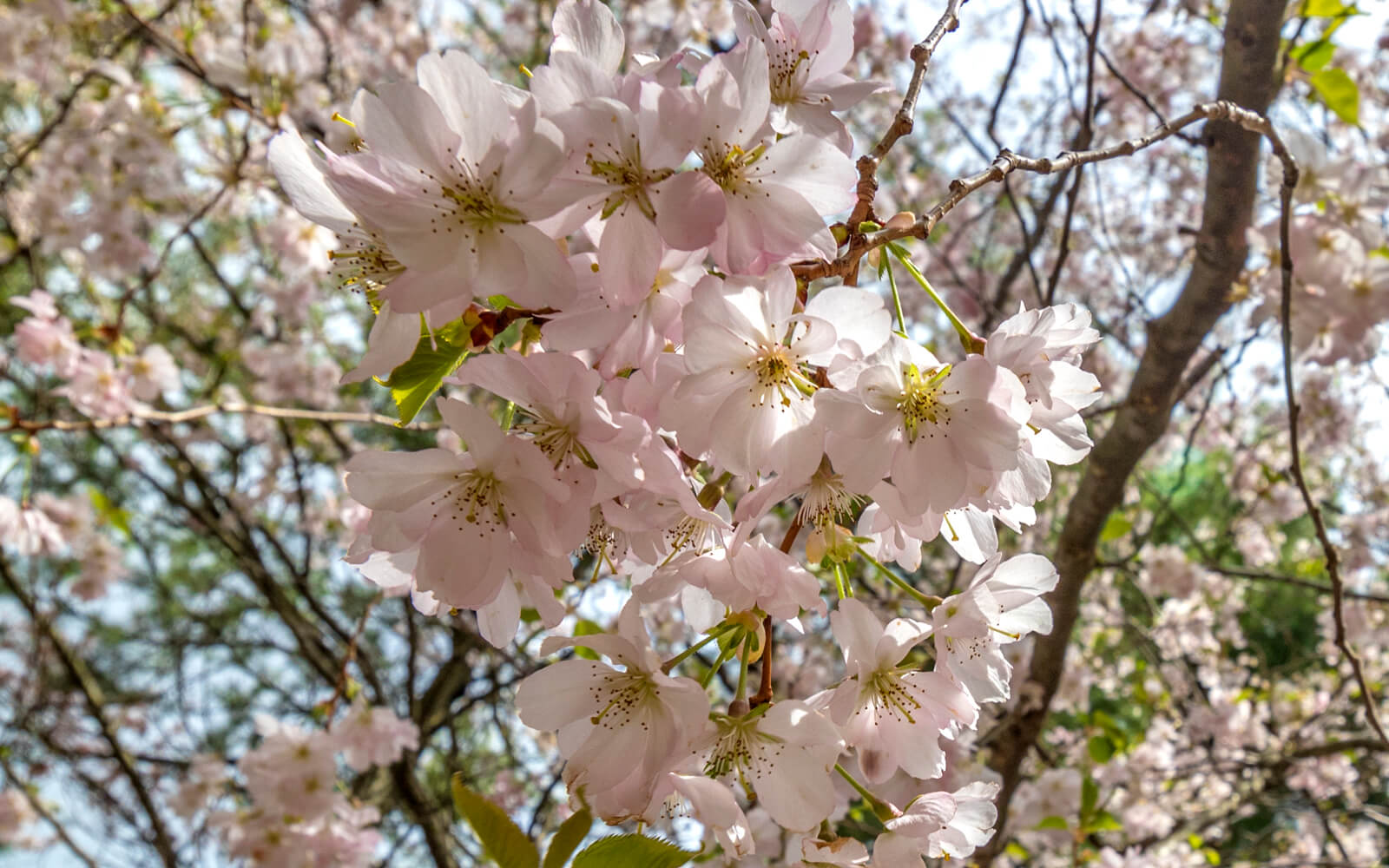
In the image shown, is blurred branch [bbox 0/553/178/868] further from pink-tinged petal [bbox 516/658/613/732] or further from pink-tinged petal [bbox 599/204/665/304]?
pink-tinged petal [bbox 599/204/665/304]

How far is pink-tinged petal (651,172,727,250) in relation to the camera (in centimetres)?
51

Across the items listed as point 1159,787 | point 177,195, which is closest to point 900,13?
point 177,195

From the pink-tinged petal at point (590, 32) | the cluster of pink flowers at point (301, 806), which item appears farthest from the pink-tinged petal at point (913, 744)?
the cluster of pink flowers at point (301, 806)

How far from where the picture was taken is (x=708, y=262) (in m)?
0.65

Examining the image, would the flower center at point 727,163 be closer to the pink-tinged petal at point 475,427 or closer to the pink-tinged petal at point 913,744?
the pink-tinged petal at point 475,427

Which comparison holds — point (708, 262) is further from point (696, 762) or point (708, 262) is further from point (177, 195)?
point (177, 195)

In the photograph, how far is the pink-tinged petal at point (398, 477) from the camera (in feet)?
1.95

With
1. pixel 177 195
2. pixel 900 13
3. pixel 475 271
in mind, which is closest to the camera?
pixel 475 271

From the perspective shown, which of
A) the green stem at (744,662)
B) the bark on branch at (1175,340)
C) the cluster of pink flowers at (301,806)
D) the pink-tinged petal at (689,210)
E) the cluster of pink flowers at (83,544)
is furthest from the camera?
the cluster of pink flowers at (83,544)

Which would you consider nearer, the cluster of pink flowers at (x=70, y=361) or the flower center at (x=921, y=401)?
the flower center at (x=921, y=401)

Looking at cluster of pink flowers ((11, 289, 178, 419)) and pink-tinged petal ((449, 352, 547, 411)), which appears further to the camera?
cluster of pink flowers ((11, 289, 178, 419))

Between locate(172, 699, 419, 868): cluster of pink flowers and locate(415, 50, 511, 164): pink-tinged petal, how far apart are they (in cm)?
185

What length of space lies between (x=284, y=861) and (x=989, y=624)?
75.0 inches

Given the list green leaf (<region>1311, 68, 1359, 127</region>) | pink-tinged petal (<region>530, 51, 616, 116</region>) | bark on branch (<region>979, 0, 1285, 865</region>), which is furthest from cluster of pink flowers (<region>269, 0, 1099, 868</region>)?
green leaf (<region>1311, 68, 1359, 127</region>)
